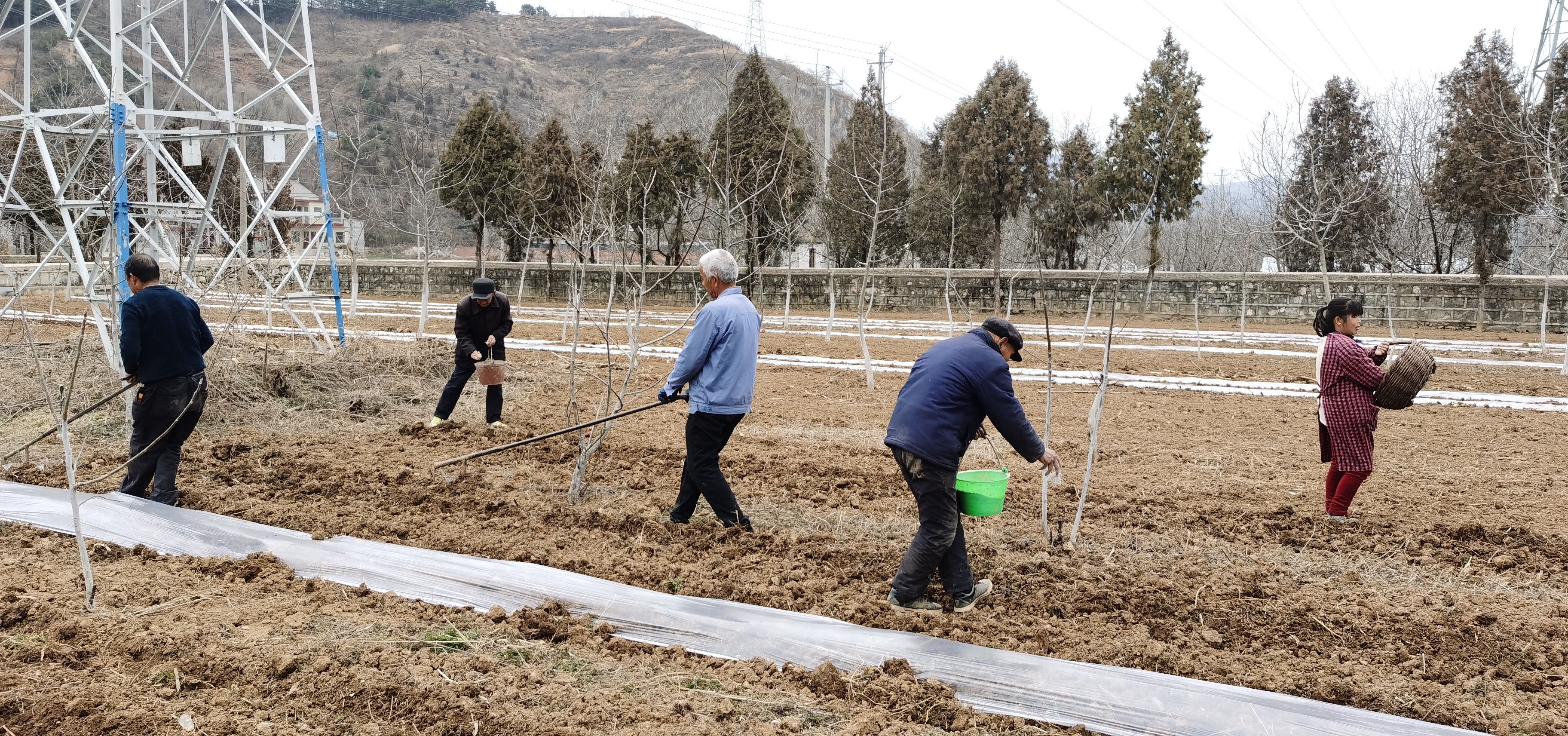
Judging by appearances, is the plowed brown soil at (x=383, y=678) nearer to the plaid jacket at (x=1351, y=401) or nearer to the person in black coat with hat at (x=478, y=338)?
the plaid jacket at (x=1351, y=401)

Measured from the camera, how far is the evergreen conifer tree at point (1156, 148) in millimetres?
23531

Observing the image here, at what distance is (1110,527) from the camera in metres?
5.67

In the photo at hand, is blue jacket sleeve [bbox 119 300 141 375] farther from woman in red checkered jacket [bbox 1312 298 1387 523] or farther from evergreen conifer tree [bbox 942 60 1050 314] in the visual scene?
evergreen conifer tree [bbox 942 60 1050 314]

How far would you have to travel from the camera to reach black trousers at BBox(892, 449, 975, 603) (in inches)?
163

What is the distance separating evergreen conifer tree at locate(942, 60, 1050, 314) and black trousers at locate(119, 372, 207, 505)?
22135 millimetres

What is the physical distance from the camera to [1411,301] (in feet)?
70.2

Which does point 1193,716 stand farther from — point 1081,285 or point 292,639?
point 1081,285

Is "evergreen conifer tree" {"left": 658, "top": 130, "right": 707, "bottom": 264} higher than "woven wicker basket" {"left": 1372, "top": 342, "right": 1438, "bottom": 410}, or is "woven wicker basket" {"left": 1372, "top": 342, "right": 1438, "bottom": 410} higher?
"evergreen conifer tree" {"left": 658, "top": 130, "right": 707, "bottom": 264}

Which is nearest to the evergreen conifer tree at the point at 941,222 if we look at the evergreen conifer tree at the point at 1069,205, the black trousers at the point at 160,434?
the evergreen conifer tree at the point at 1069,205

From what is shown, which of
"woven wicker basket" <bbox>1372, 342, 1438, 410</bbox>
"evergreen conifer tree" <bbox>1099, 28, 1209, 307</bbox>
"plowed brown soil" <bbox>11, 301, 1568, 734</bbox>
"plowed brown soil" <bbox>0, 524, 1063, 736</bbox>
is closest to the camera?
"plowed brown soil" <bbox>0, 524, 1063, 736</bbox>

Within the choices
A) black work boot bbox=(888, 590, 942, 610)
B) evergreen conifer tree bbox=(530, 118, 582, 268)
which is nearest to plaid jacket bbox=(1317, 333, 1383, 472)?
black work boot bbox=(888, 590, 942, 610)

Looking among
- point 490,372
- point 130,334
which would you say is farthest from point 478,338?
point 130,334

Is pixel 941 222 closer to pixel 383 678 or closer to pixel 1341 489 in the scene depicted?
pixel 1341 489

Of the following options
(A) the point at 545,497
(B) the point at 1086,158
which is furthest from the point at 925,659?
(B) the point at 1086,158
